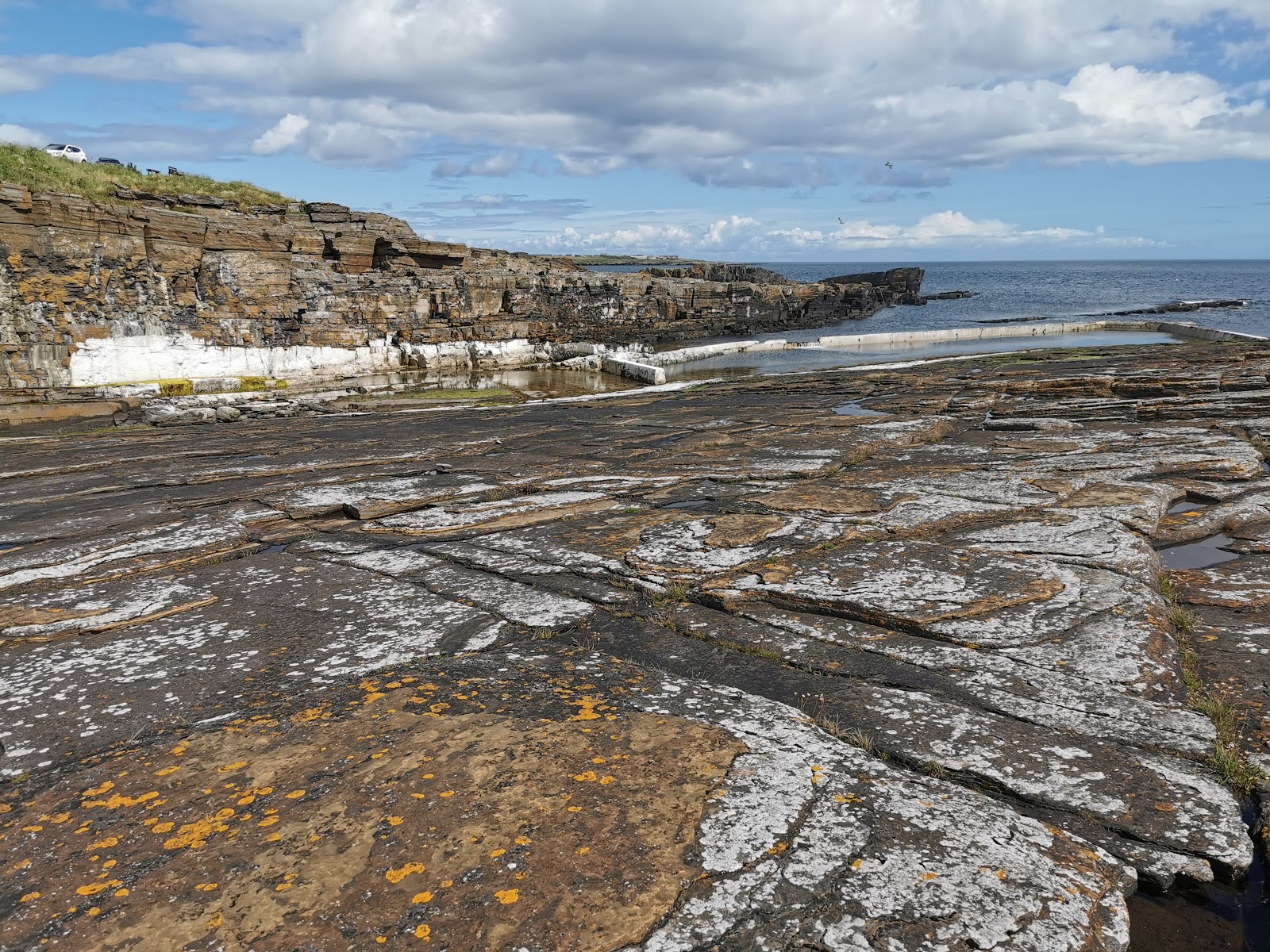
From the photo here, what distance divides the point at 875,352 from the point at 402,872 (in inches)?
1926

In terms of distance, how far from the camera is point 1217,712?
4.73m

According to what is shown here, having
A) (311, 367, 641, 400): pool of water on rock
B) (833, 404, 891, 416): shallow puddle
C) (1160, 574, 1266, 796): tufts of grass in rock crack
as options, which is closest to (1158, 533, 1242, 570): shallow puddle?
(1160, 574, 1266, 796): tufts of grass in rock crack

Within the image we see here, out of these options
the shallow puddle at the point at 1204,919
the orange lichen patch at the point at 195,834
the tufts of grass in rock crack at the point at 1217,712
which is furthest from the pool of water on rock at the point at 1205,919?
the orange lichen patch at the point at 195,834

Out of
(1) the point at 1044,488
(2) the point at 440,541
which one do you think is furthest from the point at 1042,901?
(1) the point at 1044,488

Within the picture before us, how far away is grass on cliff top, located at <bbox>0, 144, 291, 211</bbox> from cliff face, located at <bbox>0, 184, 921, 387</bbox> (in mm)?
1469

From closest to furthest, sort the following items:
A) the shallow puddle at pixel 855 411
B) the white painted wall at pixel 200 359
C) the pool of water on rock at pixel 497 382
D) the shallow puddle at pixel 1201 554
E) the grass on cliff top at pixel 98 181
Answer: the shallow puddle at pixel 1201 554 < the shallow puddle at pixel 855 411 < the white painted wall at pixel 200 359 < the pool of water on rock at pixel 497 382 < the grass on cliff top at pixel 98 181

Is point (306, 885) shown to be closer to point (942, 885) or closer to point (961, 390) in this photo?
point (942, 885)

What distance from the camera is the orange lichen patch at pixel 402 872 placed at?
3.25 meters

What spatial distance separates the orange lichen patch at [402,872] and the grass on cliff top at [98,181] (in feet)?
130

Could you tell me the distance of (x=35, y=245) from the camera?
31516 millimetres

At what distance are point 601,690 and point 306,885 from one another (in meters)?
2.16

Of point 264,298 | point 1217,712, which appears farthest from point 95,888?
point 264,298

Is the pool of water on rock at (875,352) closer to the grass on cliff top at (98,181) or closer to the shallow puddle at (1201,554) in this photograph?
the grass on cliff top at (98,181)

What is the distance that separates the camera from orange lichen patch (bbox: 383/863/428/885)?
10.7 ft
